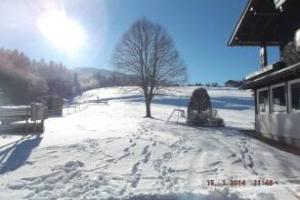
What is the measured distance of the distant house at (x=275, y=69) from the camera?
532 inches

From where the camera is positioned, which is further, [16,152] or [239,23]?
[239,23]

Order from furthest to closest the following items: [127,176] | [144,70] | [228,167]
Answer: [144,70] → [228,167] → [127,176]

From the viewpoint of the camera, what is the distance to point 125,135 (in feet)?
52.8

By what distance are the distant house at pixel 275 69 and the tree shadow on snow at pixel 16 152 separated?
8.60m

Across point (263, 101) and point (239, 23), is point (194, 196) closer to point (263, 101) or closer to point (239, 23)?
point (239, 23)

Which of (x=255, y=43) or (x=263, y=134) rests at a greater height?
(x=255, y=43)

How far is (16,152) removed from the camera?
38.1 ft

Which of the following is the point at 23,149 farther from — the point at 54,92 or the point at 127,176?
the point at 54,92

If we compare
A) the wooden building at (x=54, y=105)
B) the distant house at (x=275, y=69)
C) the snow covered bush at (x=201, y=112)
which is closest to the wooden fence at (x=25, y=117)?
the distant house at (x=275, y=69)

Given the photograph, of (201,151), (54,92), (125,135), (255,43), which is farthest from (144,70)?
(54,92)

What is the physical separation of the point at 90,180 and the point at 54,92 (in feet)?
300

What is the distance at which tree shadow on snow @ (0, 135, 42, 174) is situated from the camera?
9.74 m

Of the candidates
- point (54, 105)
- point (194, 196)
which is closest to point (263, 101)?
point (194, 196)

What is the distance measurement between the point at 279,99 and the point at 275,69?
4.28 feet
